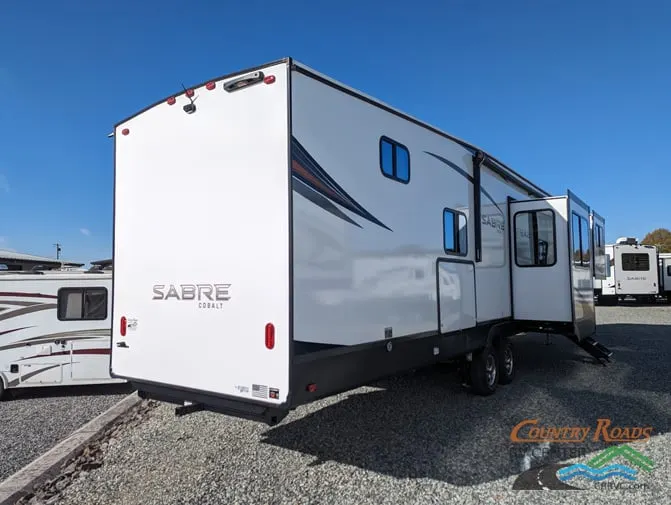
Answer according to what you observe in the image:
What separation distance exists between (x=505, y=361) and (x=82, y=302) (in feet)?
21.2

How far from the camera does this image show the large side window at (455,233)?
18.3 feet

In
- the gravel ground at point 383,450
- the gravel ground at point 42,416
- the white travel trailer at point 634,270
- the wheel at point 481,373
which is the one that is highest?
the white travel trailer at point 634,270

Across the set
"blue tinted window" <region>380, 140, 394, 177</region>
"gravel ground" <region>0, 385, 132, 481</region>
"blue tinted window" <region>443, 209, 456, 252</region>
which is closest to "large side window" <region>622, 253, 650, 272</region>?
"blue tinted window" <region>443, 209, 456, 252</region>

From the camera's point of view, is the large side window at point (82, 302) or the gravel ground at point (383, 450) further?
the large side window at point (82, 302)

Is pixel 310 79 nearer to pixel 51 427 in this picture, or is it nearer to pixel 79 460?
pixel 79 460

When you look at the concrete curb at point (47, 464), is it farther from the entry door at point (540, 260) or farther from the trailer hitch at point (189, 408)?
the entry door at point (540, 260)

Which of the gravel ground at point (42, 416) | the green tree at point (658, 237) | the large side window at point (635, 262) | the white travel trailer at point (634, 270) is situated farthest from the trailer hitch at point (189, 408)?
the green tree at point (658, 237)

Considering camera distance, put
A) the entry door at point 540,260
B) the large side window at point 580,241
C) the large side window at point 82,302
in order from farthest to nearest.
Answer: the large side window at point 82,302 → the large side window at point 580,241 → the entry door at point 540,260

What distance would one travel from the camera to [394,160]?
479cm

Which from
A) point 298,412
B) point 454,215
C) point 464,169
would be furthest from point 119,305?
point 464,169

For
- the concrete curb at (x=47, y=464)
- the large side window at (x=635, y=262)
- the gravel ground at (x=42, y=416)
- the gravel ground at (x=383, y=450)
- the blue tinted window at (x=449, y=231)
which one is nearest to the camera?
the gravel ground at (x=383, y=450)

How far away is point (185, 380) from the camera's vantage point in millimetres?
4086

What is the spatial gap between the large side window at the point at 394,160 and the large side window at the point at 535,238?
3371 mm

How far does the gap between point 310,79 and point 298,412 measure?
3606mm
